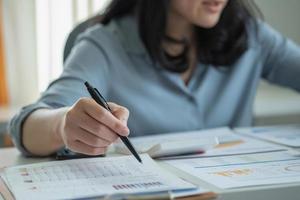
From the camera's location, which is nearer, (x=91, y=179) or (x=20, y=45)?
(x=91, y=179)

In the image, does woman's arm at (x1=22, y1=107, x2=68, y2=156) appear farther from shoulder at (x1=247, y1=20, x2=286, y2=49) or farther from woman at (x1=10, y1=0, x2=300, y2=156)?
shoulder at (x1=247, y1=20, x2=286, y2=49)

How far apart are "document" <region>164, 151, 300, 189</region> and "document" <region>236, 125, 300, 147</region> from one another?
11 centimetres

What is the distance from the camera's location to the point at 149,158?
2.86 feet

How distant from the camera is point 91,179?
0.74 m

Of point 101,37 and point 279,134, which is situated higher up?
point 101,37

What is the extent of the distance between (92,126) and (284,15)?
7.14 ft

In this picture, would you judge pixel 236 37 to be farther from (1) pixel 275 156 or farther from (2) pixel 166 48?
(1) pixel 275 156

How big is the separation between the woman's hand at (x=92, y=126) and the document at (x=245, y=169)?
138 mm

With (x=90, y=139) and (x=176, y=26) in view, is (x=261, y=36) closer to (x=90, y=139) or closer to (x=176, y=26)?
(x=176, y=26)

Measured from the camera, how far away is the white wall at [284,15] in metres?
2.71

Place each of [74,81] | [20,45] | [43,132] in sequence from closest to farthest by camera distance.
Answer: [43,132]
[74,81]
[20,45]

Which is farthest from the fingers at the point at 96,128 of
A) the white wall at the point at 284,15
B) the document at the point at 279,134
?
the white wall at the point at 284,15

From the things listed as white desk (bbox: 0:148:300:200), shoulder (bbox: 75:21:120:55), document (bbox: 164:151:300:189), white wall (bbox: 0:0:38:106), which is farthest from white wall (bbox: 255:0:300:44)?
white desk (bbox: 0:148:300:200)

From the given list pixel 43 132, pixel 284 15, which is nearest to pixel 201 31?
pixel 43 132
